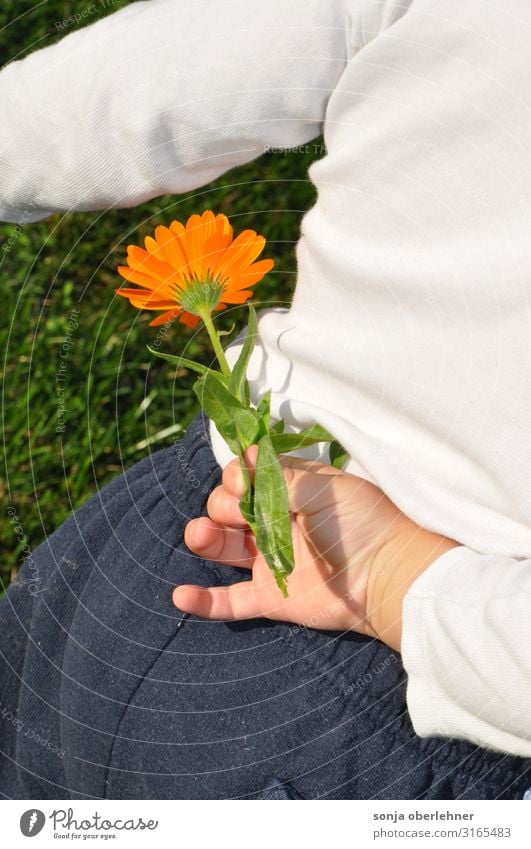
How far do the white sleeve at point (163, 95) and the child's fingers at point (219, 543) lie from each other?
22cm

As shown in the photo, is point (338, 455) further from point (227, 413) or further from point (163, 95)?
point (163, 95)

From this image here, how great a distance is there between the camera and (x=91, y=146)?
0.55m

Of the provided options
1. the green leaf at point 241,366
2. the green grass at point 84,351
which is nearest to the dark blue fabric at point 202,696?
the green leaf at point 241,366

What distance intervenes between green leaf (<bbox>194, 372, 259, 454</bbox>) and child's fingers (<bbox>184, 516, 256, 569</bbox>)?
79 mm

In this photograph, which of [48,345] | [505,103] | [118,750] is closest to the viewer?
[505,103]

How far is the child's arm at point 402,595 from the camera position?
1.58 ft

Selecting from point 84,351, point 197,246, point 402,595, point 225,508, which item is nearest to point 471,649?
point 402,595

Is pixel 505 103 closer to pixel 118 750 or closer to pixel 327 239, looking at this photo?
pixel 327 239

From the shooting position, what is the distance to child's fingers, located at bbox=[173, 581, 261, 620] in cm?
59

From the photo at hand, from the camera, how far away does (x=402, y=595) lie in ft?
1.77

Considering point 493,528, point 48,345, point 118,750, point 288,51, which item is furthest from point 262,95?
point 48,345
